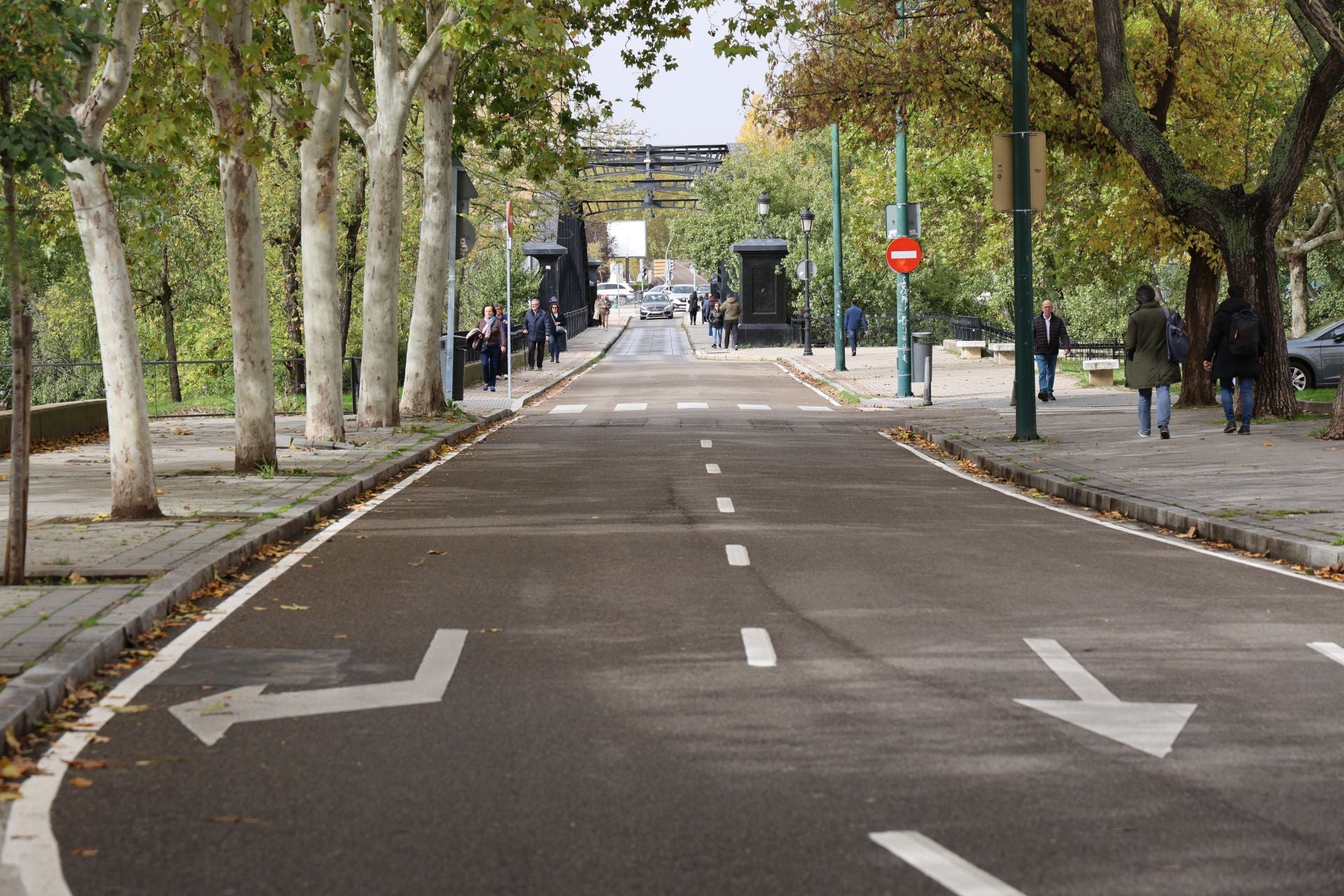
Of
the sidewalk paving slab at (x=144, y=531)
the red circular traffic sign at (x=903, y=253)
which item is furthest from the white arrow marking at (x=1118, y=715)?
the red circular traffic sign at (x=903, y=253)

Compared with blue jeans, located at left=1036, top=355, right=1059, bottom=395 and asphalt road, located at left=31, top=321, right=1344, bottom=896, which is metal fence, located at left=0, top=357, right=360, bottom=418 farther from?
asphalt road, located at left=31, top=321, right=1344, bottom=896

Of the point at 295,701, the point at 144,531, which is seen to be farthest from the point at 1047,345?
the point at 295,701

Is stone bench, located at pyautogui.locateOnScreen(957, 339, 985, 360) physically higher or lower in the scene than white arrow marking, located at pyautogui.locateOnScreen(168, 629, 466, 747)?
higher

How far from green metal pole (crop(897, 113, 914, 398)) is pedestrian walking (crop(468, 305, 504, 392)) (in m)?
9.58

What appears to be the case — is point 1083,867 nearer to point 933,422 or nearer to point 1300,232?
point 933,422

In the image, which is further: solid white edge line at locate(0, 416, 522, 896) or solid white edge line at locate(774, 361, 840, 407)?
solid white edge line at locate(774, 361, 840, 407)

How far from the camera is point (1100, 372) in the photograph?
115 ft

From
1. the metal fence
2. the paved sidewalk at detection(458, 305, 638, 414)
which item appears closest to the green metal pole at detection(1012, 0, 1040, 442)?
the paved sidewalk at detection(458, 305, 638, 414)

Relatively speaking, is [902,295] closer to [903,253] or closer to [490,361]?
[903,253]

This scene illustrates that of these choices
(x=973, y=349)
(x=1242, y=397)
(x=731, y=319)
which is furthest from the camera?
(x=731, y=319)

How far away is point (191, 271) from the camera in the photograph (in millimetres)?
44531

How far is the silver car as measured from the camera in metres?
109

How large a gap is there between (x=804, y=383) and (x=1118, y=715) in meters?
35.0

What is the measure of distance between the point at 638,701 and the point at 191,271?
3952 cm
